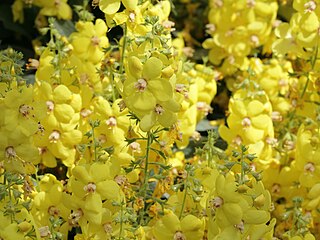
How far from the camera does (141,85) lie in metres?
2.54

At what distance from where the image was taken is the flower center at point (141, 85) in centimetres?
253

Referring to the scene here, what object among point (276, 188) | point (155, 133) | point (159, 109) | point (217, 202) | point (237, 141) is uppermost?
point (159, 109)

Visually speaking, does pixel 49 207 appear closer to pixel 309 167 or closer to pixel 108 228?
pixel 108 228

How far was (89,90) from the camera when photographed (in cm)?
326

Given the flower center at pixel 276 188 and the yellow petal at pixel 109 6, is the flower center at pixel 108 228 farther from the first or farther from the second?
the flower center at pixel 276 188

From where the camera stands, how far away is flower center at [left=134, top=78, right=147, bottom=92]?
253 cm

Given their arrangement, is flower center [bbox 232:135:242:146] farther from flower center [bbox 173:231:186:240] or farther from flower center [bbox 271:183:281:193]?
flower center [bbox 173:231:186:240]

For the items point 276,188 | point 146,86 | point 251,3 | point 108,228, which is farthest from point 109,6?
point 251,3

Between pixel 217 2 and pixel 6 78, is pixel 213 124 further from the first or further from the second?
pixel 6 78

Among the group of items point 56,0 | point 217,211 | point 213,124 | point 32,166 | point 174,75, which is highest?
point 174,75

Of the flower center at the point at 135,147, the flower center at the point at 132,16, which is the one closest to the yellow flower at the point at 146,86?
the flower center at the point at 132,16

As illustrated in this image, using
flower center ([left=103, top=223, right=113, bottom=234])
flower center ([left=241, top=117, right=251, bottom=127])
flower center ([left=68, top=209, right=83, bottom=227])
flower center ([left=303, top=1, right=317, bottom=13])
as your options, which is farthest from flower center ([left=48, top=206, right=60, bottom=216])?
flower center ([left=303, top=1, right=317, bottom=13])

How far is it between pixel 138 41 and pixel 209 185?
19.7 inches

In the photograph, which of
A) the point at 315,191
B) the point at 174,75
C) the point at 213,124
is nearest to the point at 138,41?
the point at 174,75
